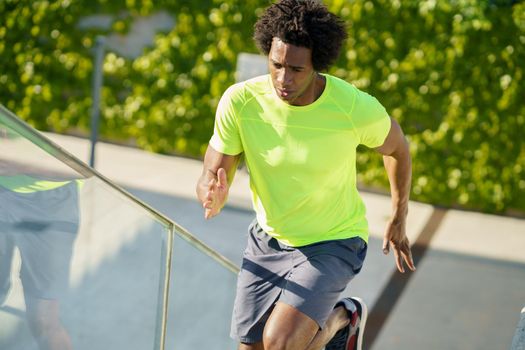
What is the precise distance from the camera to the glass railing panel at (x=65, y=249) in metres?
2.91

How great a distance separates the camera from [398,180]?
3.77 m

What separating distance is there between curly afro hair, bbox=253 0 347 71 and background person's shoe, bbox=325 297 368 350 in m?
1.14

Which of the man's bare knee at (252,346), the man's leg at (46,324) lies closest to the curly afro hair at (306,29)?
the man's bare knee at (252,346)

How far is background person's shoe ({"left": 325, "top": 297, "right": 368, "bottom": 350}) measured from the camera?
13.4ft

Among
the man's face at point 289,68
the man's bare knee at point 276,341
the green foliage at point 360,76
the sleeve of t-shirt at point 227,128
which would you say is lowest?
the green foliage at point 360,76

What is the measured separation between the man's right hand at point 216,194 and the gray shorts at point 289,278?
15.1 inches

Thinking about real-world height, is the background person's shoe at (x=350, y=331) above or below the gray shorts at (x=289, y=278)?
below

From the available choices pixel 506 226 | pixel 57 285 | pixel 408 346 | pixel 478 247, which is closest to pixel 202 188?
pixel 57 285

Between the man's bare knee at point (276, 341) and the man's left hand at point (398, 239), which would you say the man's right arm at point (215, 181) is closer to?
the man's bare knee at point (276, 341)

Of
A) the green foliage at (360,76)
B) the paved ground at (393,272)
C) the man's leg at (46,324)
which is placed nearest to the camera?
the man's leg at (46,324)

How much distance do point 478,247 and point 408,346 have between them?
6.52 feet

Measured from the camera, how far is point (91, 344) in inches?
136

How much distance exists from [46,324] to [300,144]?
1.07 m

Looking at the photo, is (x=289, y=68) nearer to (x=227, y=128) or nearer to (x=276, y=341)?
(x=227, y=128)
